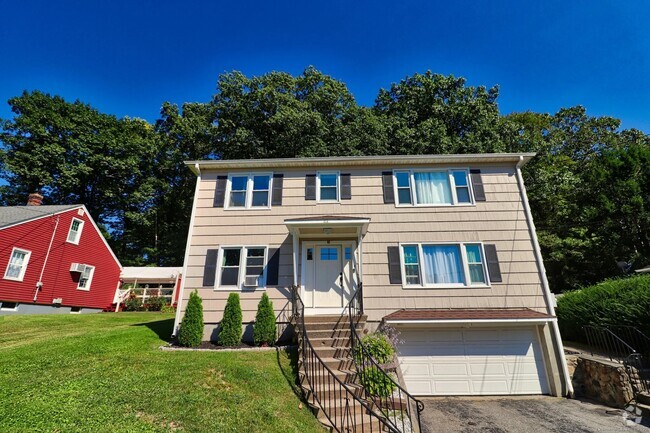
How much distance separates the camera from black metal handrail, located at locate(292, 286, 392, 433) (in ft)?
16.2

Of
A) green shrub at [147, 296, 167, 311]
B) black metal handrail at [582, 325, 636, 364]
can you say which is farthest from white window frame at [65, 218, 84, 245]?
black metal handrail at [582, 325, 636, 364]

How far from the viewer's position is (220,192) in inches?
399

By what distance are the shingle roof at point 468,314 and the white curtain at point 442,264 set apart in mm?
905

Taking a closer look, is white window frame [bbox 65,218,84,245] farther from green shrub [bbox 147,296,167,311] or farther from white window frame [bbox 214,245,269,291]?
white window frame [bbox 214,245,269,291]

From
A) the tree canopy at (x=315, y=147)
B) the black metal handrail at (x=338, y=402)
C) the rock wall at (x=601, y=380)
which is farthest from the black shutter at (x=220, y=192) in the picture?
the rock wall at (x=601, y=380)

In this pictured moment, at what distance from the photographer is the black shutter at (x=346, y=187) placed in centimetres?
996

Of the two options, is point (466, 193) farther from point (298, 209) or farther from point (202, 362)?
point (202, 362)

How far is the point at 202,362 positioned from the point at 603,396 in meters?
9.30

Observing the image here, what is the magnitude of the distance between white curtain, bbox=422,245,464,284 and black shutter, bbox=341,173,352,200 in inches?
111

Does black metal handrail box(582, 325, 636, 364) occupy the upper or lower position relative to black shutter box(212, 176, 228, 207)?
lower

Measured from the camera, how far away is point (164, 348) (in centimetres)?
764

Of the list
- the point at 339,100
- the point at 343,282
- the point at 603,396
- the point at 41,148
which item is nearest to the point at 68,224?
the point at 41,148

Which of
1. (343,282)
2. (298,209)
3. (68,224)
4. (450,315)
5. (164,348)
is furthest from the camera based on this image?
(68,224)

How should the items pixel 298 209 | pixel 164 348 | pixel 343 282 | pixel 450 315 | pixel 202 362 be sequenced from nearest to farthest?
1. pixel 202 362
2. pixel 164 348
3. pixel 450 315
4. pixel 343 282
5. pixel 298 209
